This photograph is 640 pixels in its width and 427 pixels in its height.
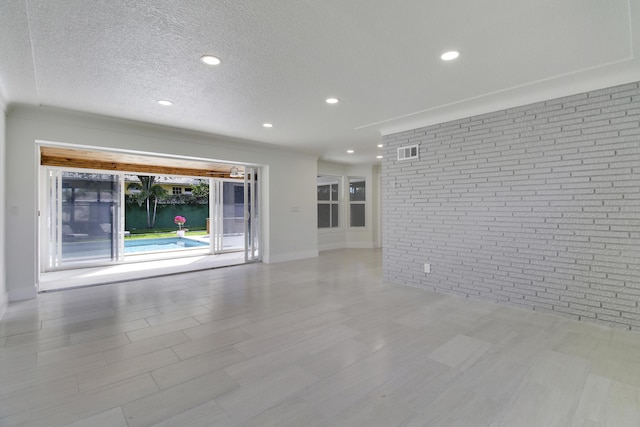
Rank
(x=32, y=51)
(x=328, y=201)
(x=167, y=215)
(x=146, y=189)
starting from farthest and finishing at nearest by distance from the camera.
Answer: (x=167, y=215)
(x=146, y=189)
(x=328, y=201)
(x=32, y=51)

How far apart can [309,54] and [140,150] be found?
3.72 metres

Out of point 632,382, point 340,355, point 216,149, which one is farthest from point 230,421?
point 216,149

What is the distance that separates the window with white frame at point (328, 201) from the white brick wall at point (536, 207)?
4.49 metres

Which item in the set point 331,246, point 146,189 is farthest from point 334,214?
point 146,189

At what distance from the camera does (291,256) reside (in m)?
7.09

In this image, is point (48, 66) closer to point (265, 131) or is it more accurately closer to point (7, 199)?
point (7, 199)

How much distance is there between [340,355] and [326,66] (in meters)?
2.56

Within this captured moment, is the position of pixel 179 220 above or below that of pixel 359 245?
above

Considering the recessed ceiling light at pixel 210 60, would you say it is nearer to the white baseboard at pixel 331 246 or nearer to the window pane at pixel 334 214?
the white baseboard at pixel 331 246

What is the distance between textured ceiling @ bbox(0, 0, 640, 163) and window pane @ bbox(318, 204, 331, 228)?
5.07 m

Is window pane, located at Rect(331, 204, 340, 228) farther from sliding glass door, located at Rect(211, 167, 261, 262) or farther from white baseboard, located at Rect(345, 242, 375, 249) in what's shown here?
sliding glass door, located at Rect(211, 167, 261, 262)

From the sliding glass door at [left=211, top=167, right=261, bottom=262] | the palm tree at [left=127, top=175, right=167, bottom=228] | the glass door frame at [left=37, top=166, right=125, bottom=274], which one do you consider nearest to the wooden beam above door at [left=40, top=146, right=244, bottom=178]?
the glass door frame at [left=37, top=166, right=125, bottom=274]

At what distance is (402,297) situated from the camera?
4090mm

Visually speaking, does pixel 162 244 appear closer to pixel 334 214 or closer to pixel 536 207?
pixel 334 214
